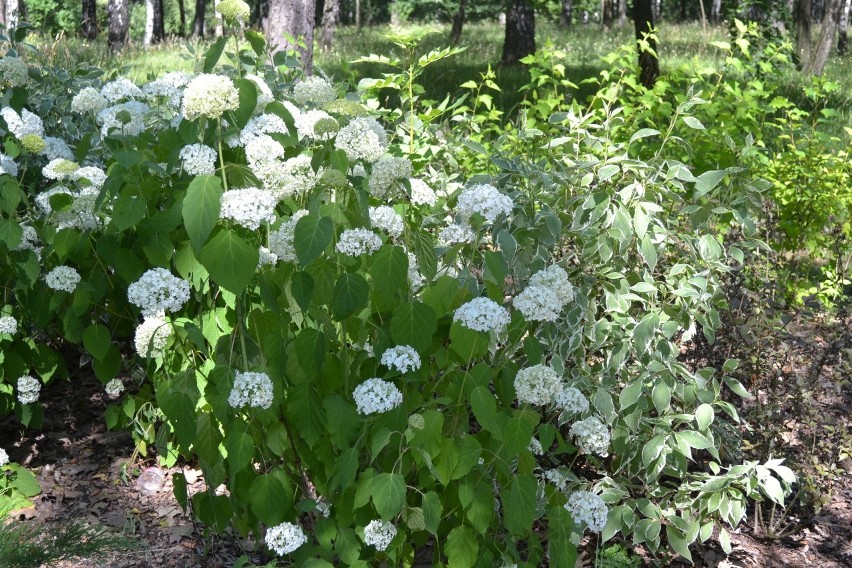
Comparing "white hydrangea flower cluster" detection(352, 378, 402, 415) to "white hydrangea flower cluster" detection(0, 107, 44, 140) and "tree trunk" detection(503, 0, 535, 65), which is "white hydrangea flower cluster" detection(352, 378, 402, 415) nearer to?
"white hydrangea flower cluster" detection(0, 107, 44, 140)

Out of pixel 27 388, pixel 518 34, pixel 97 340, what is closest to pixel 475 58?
pixel 518 34

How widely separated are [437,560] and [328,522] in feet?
1.07

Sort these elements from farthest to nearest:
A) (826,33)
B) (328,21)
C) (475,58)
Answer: (328,21)
(475,58)
(826,33)

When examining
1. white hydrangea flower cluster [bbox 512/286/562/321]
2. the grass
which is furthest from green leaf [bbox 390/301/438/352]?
the grass

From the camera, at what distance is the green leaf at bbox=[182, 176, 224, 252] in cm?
186

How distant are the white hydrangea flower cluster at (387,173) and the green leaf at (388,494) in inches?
26.9

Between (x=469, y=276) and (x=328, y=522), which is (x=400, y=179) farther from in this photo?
(x=328, y=522)

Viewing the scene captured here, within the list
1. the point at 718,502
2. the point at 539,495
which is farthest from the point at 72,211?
the point at 718,502

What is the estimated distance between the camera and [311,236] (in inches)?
73.3

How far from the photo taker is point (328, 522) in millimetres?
2293

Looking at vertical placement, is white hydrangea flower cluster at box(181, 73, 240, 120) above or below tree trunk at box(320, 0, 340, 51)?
above

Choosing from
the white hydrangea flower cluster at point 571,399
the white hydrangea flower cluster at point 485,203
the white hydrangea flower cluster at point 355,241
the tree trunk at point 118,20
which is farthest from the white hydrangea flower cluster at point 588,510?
the tree trunk at point 118,20

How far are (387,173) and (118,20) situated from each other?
20.3m

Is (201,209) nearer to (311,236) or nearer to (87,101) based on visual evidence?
(311,236)
